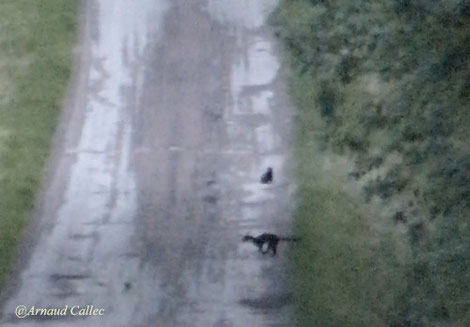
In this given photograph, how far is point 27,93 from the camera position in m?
10.6

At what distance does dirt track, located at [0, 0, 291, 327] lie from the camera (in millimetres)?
8336

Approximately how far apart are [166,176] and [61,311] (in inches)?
91.8

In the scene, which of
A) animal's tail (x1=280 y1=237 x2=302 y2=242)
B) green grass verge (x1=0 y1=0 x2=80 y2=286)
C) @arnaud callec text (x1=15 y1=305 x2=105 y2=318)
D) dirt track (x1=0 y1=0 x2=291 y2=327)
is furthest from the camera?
green grass verge (x1=0 y1=0 x2=80 y2=286)

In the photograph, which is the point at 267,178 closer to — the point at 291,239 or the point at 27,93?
the point at 291,239

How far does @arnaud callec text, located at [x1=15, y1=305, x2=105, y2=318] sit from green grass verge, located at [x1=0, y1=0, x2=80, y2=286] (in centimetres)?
55

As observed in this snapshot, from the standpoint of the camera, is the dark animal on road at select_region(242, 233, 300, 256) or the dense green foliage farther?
the dark animal on road at select_region(242, 233, 300, 256)

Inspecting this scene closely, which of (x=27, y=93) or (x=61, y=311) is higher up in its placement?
(x=27, y=93)

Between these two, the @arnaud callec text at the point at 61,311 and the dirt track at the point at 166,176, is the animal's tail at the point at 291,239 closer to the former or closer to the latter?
the dirt track at the point at 166,176

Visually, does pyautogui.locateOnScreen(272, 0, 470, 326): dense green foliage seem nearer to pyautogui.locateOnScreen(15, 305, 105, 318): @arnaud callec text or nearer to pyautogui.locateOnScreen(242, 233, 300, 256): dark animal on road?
pyautogui.locateOnScreen(242, 233, 300, 256): dark animal on road

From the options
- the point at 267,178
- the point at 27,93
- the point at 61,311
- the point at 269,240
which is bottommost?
the point at 61,311

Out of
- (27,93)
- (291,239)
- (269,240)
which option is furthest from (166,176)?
(27,93)

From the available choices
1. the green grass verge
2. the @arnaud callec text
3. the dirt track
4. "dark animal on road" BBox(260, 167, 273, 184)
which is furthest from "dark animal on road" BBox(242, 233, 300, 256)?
the green grass verge

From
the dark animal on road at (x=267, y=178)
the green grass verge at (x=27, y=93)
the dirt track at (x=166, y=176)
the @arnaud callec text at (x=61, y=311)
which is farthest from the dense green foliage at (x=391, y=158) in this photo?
the green grass verge at (x=27, y=93)

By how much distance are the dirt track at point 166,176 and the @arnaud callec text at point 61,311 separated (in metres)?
0.07
